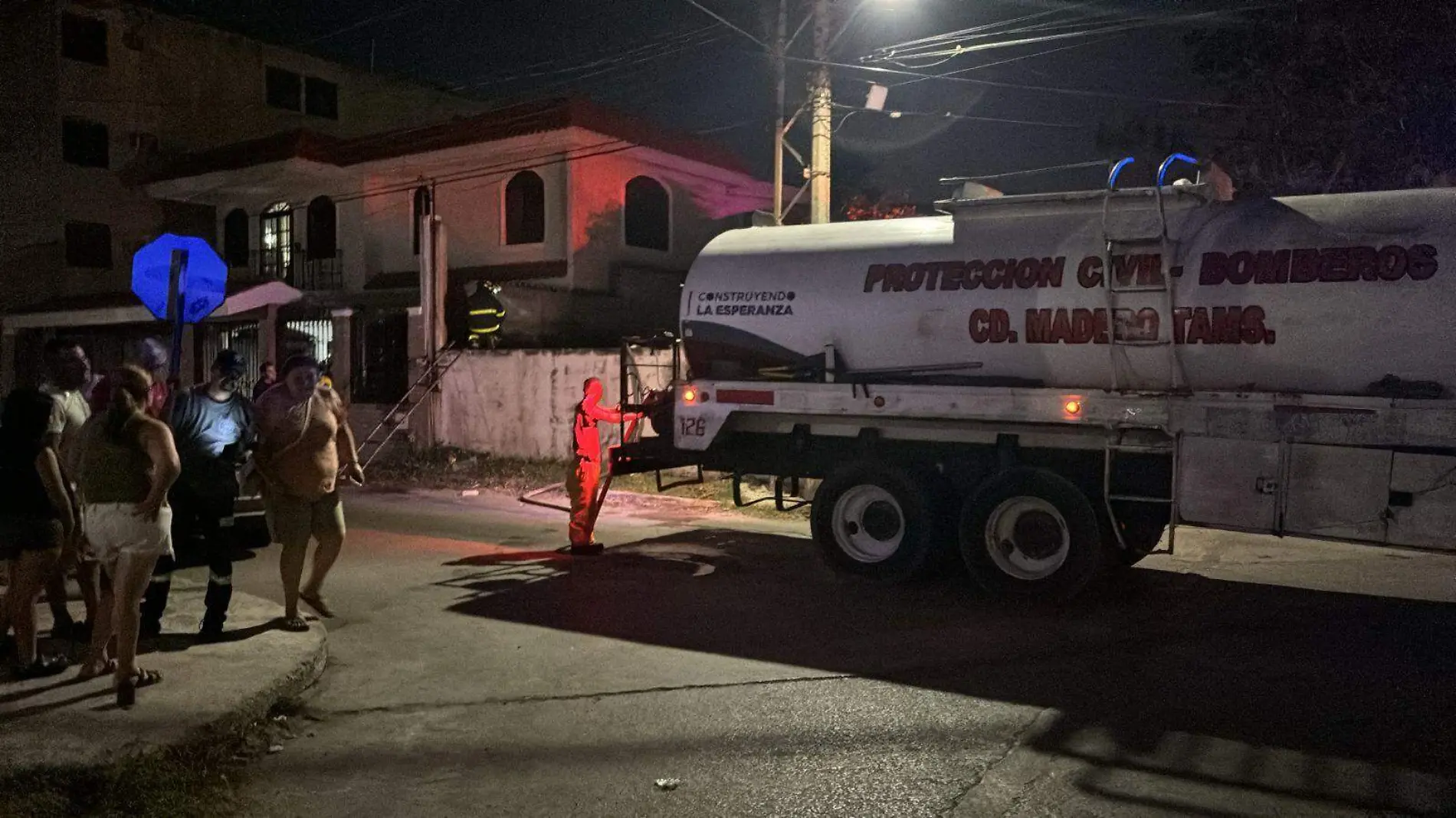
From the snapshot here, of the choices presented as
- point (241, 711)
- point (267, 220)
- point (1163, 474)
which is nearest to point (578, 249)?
point (267, 220)

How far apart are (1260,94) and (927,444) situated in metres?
10.2

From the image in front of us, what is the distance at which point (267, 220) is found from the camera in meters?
26.0

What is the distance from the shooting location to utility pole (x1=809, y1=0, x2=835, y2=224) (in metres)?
14.3

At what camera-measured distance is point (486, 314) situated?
61.3ft

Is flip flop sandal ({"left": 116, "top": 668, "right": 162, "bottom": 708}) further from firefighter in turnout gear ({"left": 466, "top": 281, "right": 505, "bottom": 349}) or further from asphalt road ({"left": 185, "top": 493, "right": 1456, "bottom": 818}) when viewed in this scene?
firefighter in turnout gear ({"left": 466, "top": 281, "right": 505, "bottom": 349})

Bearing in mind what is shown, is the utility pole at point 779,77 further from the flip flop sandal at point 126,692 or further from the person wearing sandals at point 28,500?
the flip flop sandal at point 126,692

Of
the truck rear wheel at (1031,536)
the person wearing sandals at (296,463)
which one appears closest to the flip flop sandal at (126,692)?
the person wearing sandals at (296,463)

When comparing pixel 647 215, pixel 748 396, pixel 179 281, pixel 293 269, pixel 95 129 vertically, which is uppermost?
pixel 95 129

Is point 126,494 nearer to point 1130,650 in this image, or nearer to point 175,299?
point 175,299

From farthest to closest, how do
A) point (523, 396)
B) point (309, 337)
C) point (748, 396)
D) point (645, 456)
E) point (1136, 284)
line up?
1. point (309, 337)
2. point (523, 396)
3. point (645, 456)
4. point (748, 396)
5. point (1136, 284)

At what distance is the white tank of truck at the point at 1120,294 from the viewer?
6988 millimetres

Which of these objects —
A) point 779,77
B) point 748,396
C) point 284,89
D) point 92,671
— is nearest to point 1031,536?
point 748,396

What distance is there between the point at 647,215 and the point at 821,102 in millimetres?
8220

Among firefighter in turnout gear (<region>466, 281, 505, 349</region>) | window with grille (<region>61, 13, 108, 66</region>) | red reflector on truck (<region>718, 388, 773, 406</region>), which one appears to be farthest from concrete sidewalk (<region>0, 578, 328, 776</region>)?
window with grille (<region>61, 13, 108, 66</region>)
